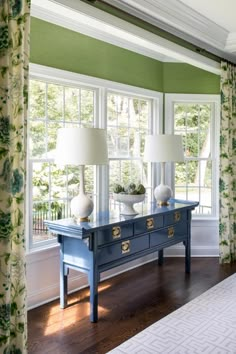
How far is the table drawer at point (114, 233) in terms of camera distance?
3.12 metres

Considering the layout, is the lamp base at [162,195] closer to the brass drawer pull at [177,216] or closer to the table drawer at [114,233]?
the brass drawer pull at [177,216]

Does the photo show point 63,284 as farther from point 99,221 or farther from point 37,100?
point 37,100

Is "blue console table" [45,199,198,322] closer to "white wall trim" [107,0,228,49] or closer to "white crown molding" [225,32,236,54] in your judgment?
"white wall trim" [107,0,228,49]

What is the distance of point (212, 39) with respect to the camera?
419 cm

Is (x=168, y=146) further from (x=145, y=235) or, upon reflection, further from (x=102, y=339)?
(x=102, y=339)

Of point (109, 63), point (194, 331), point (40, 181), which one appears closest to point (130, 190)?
point (40, 181)

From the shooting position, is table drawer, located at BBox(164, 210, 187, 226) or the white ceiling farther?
table drawer, located at BBox(164, 210, 187, 226)

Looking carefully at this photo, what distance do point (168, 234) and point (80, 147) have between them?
154 cm

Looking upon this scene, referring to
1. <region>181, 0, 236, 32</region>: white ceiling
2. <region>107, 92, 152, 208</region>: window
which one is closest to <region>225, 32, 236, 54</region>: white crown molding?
<region>181, 0, 236, 32</region>: white ceiling

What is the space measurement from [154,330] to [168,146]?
6.62 feet

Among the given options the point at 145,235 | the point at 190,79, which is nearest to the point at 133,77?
the point at 190,79

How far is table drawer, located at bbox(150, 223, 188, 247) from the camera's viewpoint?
3779mm

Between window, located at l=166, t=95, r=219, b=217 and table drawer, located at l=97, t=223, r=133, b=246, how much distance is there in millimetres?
1813

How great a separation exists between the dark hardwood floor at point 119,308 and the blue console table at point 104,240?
0.55ft
